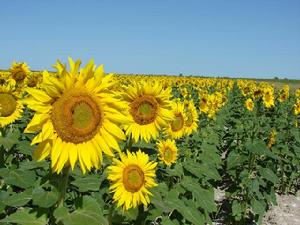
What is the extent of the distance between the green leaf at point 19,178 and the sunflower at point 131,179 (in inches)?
22.9

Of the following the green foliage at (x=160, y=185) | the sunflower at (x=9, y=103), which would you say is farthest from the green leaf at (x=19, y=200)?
the sunflower at (x=9, y=103)

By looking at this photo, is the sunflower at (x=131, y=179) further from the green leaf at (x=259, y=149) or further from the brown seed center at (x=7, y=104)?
the green leaf at (x=259, y=149)

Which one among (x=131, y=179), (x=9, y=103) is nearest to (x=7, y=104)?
(x=9, y=103)

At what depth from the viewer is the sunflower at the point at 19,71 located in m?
6.20

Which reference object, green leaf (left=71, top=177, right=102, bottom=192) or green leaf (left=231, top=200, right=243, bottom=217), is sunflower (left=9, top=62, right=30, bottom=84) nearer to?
green leaf (left=71, top=177, right=102, bottom=192)

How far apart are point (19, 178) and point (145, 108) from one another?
108 cm

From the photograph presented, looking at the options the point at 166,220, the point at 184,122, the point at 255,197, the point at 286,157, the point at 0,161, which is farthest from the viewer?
the point at 286,157

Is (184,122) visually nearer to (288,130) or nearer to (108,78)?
(108,78)

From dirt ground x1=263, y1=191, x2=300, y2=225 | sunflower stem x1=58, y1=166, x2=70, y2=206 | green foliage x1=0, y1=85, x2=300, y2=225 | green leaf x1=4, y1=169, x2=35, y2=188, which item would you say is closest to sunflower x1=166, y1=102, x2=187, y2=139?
green foliage x1=0, y1=85, x2=300, y2=225

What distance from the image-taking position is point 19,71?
6.26m

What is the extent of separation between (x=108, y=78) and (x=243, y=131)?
551cm

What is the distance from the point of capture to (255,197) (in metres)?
7.46

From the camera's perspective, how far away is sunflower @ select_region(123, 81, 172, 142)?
373 cm

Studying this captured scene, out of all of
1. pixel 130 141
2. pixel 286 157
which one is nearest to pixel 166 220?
pixel 130 141
